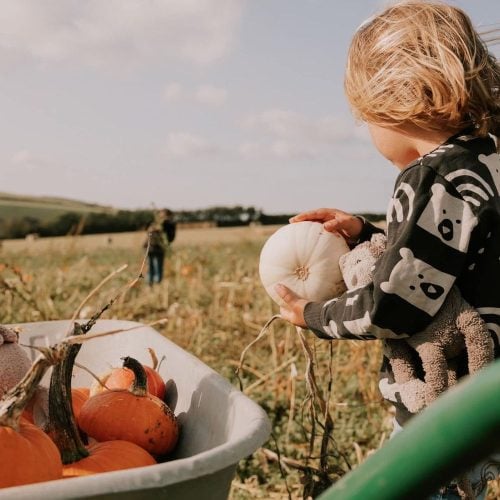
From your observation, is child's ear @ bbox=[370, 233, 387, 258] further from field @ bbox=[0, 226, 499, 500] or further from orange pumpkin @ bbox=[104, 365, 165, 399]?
orange pumpkin @ bbox=[104, 365, 165, 399]

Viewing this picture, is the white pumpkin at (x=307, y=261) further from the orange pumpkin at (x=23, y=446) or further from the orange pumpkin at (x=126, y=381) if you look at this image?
the orange pumpkin at (x=23, y=446)

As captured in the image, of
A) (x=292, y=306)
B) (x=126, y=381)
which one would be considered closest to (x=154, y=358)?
(x=126, y=381)

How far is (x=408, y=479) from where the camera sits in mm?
589

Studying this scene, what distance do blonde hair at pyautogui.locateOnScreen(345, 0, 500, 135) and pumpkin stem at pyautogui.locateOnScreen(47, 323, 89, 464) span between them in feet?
3.31

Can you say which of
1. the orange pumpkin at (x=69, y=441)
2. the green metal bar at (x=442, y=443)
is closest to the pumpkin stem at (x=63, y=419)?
the orange pumpkin at (x=69, y=441)

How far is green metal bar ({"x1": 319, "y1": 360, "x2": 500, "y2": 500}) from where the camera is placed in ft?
1.78

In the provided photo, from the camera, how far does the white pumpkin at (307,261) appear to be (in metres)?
2.01

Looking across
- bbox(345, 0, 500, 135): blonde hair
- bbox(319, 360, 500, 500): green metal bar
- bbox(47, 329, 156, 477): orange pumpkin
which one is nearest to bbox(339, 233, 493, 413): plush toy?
bbox(345, 0, 500, 135): blonde hair

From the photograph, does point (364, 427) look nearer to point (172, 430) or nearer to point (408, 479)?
point (172, 430)

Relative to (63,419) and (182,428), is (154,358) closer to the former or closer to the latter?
(182,428)

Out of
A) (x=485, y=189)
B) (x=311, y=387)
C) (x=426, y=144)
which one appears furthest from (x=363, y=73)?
(x=311, y=387)

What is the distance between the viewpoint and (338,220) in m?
2.13

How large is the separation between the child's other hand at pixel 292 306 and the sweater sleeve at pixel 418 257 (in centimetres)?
24

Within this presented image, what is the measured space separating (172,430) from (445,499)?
74 centimetres
